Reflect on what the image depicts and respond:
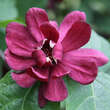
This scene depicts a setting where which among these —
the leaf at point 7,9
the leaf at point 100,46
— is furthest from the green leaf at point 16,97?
the leaf at point 7,9

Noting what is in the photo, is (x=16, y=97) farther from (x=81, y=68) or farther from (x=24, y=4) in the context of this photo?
(x=24, y=4)

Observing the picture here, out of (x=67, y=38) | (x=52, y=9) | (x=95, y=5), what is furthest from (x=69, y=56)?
(x=95, y=5)

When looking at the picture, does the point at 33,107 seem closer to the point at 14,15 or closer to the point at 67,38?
the point at 67,38

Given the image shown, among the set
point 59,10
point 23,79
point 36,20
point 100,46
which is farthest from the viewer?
point 59,10

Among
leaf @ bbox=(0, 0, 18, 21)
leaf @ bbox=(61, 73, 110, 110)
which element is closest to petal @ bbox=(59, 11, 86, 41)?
leaf @ bbox=(61, 73, 110, 110)

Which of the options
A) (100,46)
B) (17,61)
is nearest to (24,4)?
(100,46)

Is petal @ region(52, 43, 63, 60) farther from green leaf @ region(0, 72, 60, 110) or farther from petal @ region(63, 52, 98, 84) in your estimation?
green leaf @ region(0, 72, 60, 110)
